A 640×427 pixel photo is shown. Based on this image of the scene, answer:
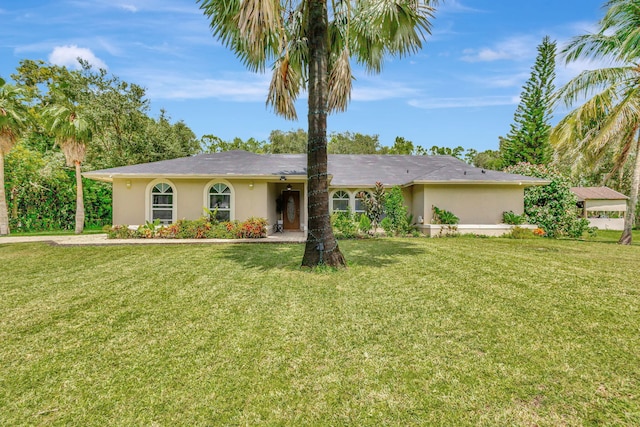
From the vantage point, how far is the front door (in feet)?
56.3

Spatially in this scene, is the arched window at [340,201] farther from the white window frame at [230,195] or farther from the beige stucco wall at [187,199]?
the white window frame at [230,195]

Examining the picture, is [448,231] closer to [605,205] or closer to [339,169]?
[339,169]

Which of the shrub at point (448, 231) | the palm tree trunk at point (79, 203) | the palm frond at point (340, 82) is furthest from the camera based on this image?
the palm tree trunk at point (79, 203)

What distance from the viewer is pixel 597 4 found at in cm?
1242

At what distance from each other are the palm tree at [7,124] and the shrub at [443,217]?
861 inches

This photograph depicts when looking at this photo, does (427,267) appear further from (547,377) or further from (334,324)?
(547,377)

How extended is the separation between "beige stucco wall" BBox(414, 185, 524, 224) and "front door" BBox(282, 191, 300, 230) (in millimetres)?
6754

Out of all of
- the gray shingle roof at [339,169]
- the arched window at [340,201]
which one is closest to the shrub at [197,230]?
the gray shingle roof at [339,169]

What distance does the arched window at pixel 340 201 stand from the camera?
1650cm

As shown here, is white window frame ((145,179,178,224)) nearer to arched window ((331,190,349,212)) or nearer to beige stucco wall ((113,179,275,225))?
beige stucco wall ((113,179,275,225))

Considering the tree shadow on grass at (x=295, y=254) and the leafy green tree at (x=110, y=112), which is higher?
the leafy green tree at (x=110, y=112)

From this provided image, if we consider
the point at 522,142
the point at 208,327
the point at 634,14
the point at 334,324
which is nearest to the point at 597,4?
the point at 634,14

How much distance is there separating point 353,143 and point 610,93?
111ft

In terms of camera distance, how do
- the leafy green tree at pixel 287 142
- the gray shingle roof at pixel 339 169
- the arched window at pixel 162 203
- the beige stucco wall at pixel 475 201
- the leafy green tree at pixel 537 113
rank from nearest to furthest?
the gray shingle roof at pixel 339 169
the arched window at pixel 162 203
the beige stucco wall at pixel 475 201
the leafy green tree at pixel 537 113
the leafy green tree at pixel 287 142
